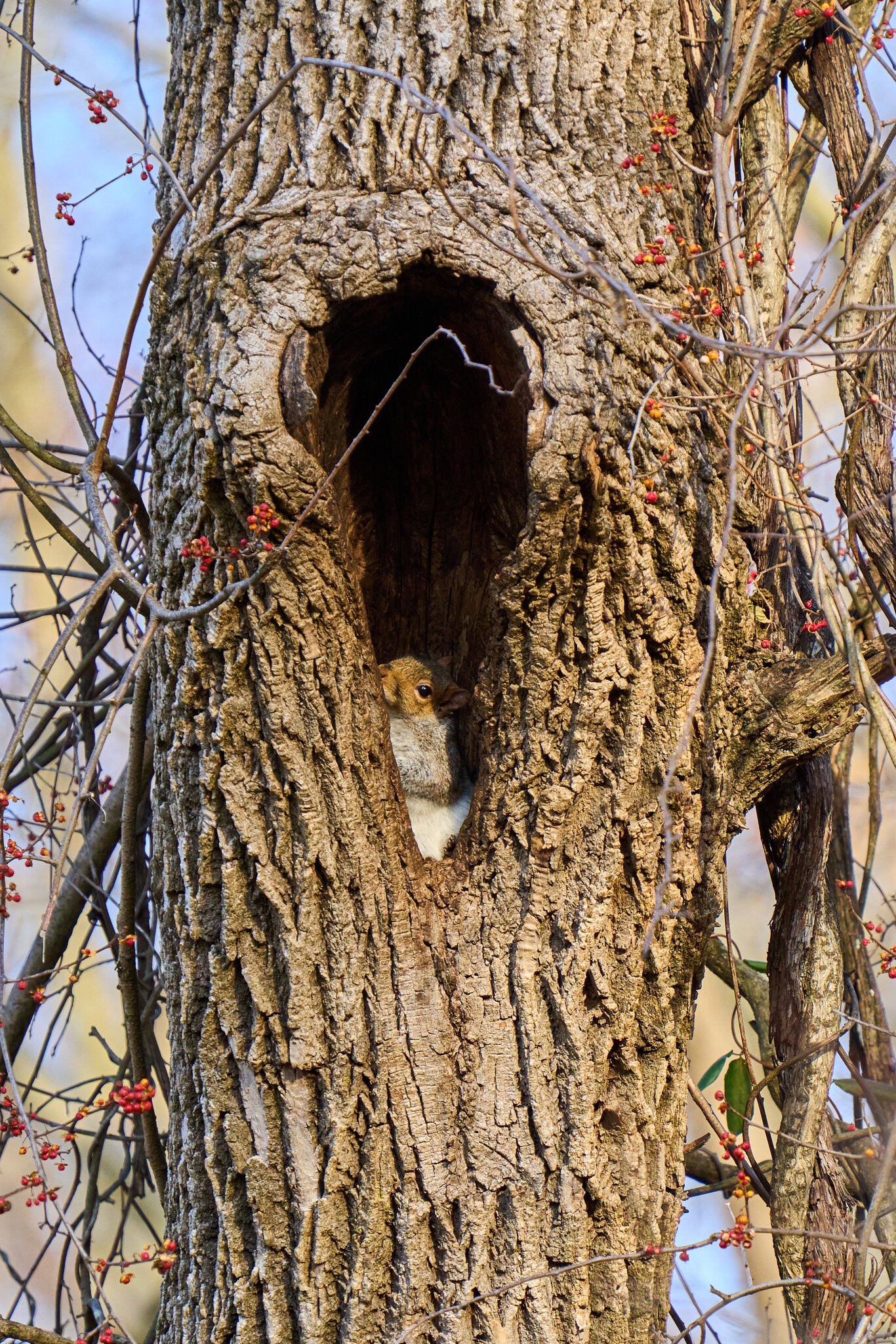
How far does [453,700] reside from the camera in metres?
3.12

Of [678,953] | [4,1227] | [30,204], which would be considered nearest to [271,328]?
[30,204]

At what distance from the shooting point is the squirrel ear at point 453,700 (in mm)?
3041

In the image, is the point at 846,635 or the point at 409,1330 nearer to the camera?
the point at 409,1330

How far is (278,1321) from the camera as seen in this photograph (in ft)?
6.18

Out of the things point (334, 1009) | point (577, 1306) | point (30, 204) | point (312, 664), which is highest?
point (30, 204)

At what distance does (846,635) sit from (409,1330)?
141 cm

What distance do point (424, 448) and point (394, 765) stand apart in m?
0.82

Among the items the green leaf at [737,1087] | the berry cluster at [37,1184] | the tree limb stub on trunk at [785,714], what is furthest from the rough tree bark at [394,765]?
the green leaf at [737,1087]

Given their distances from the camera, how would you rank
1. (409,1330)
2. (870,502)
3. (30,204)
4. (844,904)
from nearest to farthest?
1. (409,1330)
2. (30,204)
3. (870,502)
4. (844,904)

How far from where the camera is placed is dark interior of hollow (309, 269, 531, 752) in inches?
79.5

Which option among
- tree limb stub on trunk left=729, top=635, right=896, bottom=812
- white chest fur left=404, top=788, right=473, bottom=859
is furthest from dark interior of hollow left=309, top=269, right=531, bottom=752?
tree limb stub on trunk left=729, top=635, right=896, bottom=812

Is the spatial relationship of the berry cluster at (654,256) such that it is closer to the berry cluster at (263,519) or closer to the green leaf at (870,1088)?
the berry cluster at (263,519)

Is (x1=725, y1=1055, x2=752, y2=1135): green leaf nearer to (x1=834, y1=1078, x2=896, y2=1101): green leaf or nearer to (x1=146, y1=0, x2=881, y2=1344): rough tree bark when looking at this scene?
(x1=834, y1=1078, x2=896, y2=1101): green leaf

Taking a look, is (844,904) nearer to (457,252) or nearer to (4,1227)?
(457,252)
